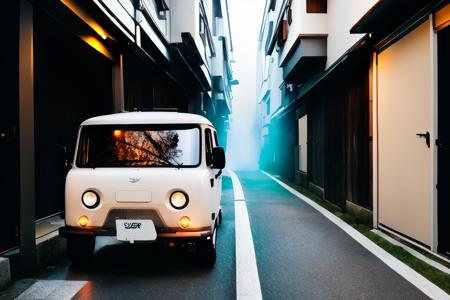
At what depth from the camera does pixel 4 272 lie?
13.5ft

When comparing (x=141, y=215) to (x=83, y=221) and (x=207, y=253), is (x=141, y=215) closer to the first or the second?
(x=83, y=221)

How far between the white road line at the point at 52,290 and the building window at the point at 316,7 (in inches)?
402

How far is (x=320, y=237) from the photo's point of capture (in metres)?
6.62

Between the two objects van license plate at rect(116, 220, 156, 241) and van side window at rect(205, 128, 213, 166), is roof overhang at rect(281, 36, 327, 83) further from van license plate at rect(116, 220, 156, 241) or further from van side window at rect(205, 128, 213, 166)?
van license plate at rect(116, 220, 156, 241)

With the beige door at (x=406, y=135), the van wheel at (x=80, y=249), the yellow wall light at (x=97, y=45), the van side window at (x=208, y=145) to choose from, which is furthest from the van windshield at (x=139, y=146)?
the beige door at (x=406, y=135)

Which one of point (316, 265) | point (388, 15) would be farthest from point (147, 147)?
point (388, 15)

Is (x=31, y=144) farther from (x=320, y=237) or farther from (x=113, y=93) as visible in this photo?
(x=320, y=237)

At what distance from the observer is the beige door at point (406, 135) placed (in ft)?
17.9

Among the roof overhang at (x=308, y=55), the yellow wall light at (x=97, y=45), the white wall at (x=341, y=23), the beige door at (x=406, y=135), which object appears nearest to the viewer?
the beige door at (x=406, y=135)

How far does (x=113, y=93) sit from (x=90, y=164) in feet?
13.2

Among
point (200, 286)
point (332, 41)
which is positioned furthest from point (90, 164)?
point (332, 41)

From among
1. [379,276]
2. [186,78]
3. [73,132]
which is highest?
[186,78]

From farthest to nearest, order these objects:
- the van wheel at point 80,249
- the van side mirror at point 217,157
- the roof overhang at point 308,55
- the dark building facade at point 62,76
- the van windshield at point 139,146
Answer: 1. the roof overhang at point 308,55
2. the van side mirror at point 217,157
3. the van windshield at point 139,146
4. the van wheel at point 80,249
5. the dark building facade at point 62,76

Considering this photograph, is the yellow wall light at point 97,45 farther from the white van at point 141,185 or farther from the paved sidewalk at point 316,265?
the paved sidewalk at point 316,265
